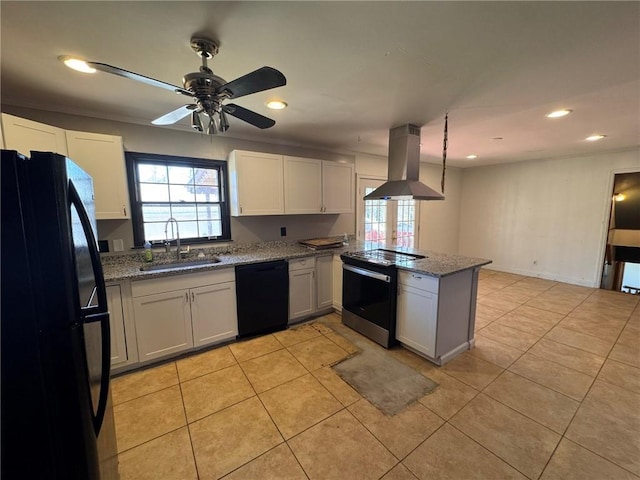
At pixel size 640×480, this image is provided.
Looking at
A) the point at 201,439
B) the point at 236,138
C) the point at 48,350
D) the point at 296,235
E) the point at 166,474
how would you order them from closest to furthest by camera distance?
the point at 48,350, the point at 166,474, the point at 201,439, the point at 236,138, the point at 296,235

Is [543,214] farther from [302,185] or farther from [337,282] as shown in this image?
[302,185]

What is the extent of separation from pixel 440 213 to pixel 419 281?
4.13 m

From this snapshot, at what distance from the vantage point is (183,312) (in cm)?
254

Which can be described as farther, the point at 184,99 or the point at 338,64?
the point at 184,99

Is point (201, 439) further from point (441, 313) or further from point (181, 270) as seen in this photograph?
point (441, 313)

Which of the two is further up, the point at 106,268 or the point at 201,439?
the point at 106,268

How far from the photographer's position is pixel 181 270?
8.09ft

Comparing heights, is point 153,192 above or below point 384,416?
above

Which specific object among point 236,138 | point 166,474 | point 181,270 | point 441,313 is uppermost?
point 236,138

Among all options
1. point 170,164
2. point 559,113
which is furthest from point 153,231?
point 559,113

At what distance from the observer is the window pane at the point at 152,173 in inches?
112

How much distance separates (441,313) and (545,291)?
3.43 metres

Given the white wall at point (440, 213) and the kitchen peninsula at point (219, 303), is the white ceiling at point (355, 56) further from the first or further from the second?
the white wall at point (440, 213)

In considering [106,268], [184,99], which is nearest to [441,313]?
[184,99]
